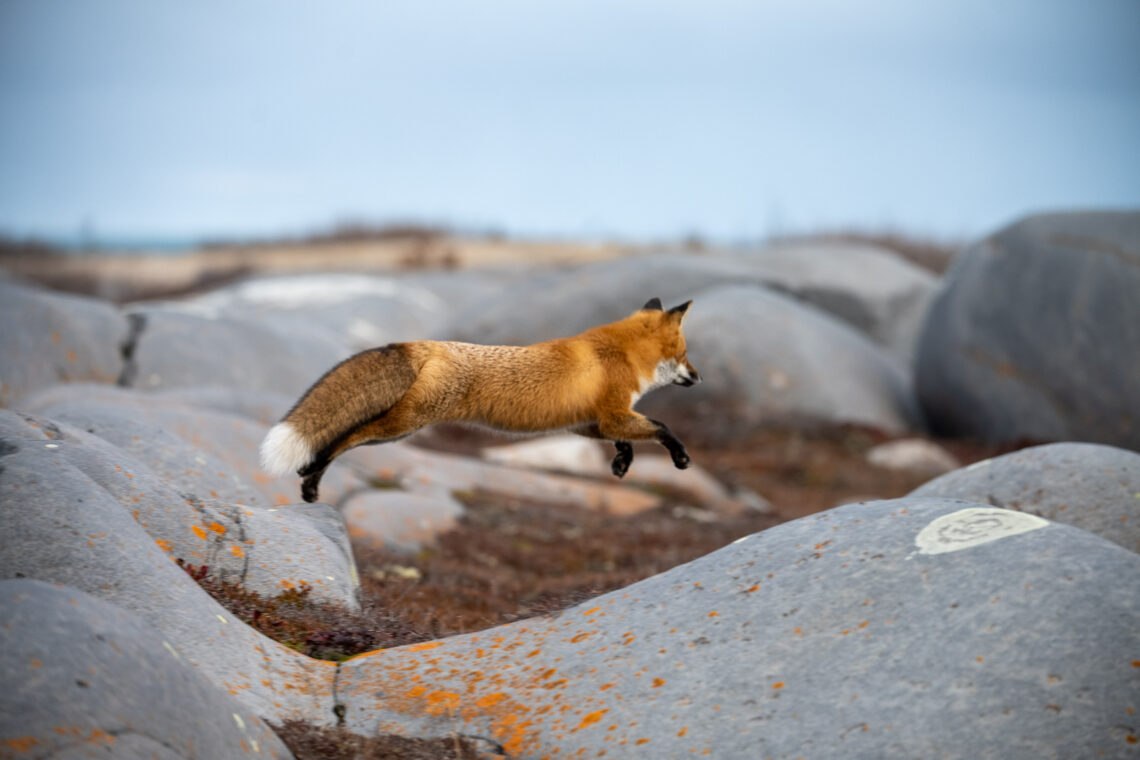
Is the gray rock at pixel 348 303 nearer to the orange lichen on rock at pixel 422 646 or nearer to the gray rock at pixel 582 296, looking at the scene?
the gray rock at pixel 582 296

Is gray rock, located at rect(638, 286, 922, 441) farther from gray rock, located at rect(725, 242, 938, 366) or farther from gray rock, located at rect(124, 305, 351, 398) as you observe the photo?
gray rock, located at rect(124, 305, 351, 398)

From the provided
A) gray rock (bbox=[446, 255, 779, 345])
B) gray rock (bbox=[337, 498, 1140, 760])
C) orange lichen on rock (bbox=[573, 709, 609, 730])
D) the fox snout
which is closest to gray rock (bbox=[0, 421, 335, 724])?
gray rock (bbox=[337, 498, 1140, 760])

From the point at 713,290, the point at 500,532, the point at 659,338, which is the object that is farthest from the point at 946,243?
the point at 659,338

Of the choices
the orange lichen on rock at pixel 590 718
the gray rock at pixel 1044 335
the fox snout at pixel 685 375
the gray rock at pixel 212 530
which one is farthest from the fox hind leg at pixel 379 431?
the gray rock at pixel 1044 335

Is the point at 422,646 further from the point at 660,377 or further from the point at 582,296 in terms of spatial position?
the point at 582,296

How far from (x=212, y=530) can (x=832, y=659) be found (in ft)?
11.6

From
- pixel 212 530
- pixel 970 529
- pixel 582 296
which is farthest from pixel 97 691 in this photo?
pixel 582 296

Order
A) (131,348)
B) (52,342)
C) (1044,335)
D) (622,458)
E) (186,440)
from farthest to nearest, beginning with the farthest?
(1044,335) → (131,348) → (52,342) → (186,440) → (622,458)

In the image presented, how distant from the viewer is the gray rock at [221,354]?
13.8 metres

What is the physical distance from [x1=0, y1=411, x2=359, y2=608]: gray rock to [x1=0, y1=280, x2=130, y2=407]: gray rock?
7.10 metres

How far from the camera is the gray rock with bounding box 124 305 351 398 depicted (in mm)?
13758

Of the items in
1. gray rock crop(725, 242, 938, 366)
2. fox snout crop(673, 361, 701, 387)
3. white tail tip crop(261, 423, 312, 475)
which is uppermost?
fox snout crop(673, 361, 701, 387)

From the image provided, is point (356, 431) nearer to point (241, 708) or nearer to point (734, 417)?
point (241, 708)

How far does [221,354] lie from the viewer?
48.5 feet
